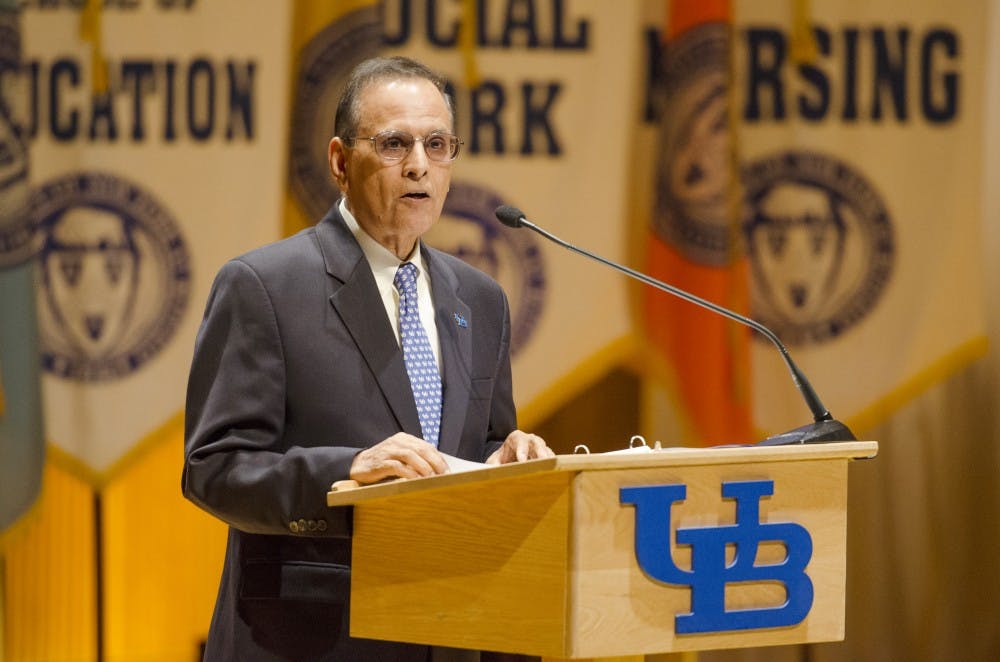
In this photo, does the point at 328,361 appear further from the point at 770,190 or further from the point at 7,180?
the point at 770,190

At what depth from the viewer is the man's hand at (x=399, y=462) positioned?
5.00 ft

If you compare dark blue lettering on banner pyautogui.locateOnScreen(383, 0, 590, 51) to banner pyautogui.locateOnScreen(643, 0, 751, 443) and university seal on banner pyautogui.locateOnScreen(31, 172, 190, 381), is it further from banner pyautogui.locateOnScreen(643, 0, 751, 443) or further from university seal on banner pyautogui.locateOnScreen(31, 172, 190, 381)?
university seal on banner pyautogui.locateOnScreen(31, 172, 190, 381)

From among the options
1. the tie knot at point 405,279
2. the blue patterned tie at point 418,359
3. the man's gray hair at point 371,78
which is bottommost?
the blue patterned tie at point 418,359

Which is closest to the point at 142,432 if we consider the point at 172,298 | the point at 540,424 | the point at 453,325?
the point at 172,298

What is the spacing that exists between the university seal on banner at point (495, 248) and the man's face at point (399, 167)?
186 cm

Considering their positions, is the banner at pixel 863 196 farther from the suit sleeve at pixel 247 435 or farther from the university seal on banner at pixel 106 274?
the suit sleeve at pixel 247 435

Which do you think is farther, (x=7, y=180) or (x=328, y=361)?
(x=7, y=180)

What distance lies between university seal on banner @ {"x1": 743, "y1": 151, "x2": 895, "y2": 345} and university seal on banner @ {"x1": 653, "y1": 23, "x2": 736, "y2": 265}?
0.53 ft

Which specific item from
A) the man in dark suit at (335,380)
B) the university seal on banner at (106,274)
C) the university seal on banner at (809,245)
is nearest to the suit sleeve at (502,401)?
the man in dark suit at (335,380)

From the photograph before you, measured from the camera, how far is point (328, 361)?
1782 mm

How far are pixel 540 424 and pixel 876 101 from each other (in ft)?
4.82

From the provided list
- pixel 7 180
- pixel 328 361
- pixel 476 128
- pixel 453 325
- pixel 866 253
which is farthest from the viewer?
pixel 866 253

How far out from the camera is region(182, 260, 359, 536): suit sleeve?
1.61 m

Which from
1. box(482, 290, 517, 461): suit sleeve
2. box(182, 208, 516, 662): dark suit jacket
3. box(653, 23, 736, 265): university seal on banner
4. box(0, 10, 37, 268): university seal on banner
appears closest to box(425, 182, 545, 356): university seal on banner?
box(653, 23, 736, 265): university seal on banner
